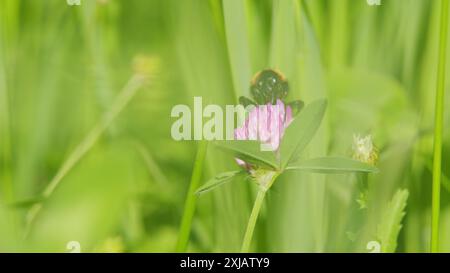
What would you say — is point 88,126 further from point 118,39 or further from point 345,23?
point 345,23

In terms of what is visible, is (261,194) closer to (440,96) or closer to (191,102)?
(191,102)

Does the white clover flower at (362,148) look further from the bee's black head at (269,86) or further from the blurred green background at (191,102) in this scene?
the bee's black head at (269,86)

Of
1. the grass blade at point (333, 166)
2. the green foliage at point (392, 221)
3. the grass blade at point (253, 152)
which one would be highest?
the grass blade at point (253, 152)

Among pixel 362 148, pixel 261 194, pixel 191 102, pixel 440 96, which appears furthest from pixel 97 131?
pixel 440 96

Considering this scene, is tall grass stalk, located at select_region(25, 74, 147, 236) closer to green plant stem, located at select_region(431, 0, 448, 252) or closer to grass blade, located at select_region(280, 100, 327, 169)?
grass blade, located at select_region(280, 100, 327, 169)

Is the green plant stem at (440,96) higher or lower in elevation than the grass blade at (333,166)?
higher

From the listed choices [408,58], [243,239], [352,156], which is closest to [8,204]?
[243,239]

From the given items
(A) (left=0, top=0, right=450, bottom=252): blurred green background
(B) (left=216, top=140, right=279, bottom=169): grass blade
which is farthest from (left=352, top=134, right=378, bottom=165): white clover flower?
(B) (left=216, top=140, right=279, bottom=169): grass blade

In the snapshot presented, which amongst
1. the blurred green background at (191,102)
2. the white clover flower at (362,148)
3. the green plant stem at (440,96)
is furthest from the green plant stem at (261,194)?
the green plant stem at (440,96)
